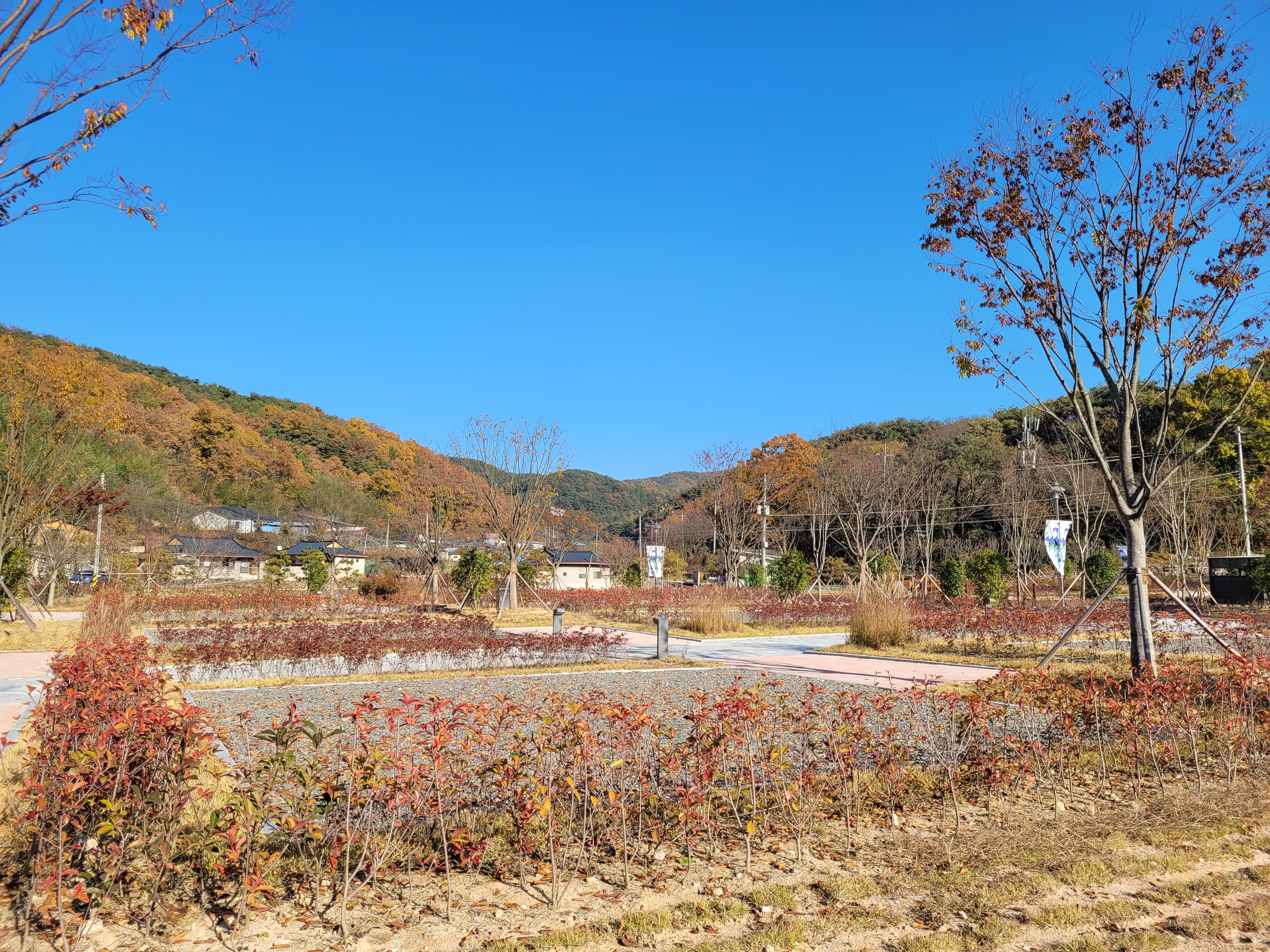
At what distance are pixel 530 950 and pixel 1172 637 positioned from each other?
43.1ft

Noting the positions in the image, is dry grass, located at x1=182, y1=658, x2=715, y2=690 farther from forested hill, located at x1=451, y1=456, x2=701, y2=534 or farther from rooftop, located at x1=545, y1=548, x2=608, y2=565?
forested hill, located at x1=451, y1=456, x2=701, y2=534

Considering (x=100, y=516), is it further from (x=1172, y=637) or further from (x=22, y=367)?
(x=1172, y=637)

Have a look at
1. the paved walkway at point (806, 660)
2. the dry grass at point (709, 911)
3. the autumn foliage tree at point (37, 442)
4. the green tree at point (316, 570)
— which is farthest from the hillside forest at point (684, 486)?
the dry grass at point (709, 911)

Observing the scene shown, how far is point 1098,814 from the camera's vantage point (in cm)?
403

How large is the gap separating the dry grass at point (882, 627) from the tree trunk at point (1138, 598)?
6.20 meters

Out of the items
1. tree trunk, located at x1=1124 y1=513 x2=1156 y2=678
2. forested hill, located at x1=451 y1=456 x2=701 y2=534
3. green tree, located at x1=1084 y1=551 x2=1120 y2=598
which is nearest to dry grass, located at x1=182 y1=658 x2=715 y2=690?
tree trunk, located at x1=1124 y1=513 x2=1156 y2=678

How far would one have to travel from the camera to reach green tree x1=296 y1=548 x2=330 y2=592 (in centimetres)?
2223

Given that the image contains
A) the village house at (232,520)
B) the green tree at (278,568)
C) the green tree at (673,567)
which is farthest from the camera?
the village house at (232,520)

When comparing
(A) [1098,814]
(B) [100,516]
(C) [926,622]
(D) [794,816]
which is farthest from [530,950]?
(B) [100,516]

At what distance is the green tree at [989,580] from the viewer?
17.8m

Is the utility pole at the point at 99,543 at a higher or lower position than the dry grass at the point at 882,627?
higher

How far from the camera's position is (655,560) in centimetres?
2173

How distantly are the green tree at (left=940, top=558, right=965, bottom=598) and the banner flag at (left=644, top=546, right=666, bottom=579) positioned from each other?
7.38 m

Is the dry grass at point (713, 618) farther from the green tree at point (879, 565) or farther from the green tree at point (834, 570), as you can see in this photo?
the green tree at point (834, 570)
